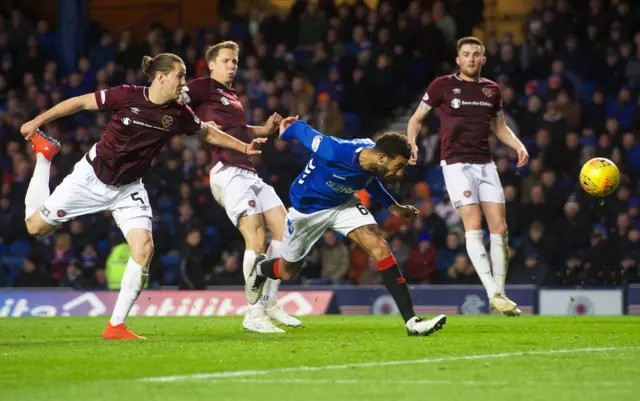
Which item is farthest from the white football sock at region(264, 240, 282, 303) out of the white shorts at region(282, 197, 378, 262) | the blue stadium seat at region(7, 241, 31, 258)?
the blue stadium seat at region(7, 241, 31, 258)

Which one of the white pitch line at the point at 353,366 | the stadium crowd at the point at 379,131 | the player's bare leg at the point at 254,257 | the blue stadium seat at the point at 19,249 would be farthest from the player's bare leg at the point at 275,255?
the blue stadium seat at the point at 19,249

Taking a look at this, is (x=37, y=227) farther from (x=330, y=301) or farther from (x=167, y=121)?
(x=330, y=301)

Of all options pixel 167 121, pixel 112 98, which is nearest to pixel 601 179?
pixel 167 121

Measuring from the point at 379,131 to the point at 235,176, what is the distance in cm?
989

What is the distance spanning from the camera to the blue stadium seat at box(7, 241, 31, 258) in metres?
19.7

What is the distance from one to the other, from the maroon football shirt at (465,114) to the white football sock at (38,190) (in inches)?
157

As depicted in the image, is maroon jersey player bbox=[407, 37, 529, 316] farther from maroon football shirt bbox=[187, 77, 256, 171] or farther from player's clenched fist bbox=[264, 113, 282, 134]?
player's clenched fist bbox=[264, 113, 282, 134]

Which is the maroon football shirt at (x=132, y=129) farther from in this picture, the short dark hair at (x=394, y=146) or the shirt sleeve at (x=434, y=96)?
the shirt sleeve at (x=434, y=96)

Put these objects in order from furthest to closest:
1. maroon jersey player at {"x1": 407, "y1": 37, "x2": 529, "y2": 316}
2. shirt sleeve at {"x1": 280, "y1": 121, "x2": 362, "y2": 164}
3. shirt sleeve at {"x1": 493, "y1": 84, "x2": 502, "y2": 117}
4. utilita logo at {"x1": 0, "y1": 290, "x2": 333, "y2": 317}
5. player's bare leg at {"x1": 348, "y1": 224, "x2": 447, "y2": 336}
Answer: utilita logo at {"x1": 0, "y1": 290, "x2": 333, "y2": 317} → shirt sleeve at {"x1": 493, "y1": 84, "x2": 502, "y2": 117} → maroon jersey player at {"x1": 407, "y1": 37, "x2": 529, "y2": 316} → player's bare leg at {"x1": 348, "y1": 224, "x2": 447, "y2": 336} → shirt sleeve at {"x1": 280, "y1": 121, "x2": 362, "y2": 164}

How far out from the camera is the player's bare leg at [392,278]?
31.9 ft

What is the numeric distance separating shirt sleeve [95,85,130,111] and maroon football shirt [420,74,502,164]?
3.54 meters

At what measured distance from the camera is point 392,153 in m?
9.10

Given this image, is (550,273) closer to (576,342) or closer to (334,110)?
(334,110)

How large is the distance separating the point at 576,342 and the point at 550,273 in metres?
7.62
